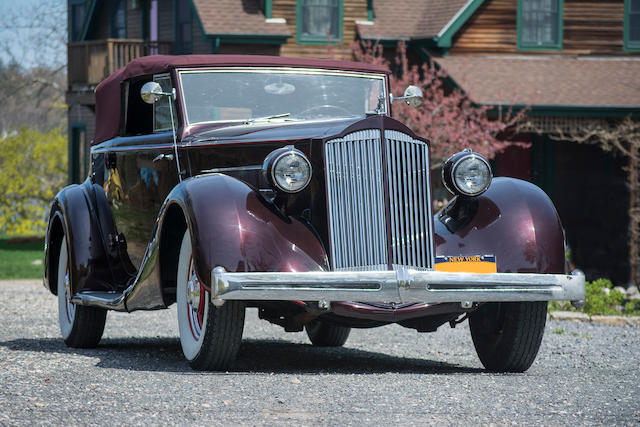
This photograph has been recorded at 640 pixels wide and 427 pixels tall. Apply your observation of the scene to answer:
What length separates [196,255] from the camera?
259 inches

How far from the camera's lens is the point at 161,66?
27.2ft

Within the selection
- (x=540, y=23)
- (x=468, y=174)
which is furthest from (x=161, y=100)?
(x=540, y=23)

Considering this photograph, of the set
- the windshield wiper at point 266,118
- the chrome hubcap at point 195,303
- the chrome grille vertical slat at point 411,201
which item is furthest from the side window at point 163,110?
the chrome grille vertical slat at point 411,201

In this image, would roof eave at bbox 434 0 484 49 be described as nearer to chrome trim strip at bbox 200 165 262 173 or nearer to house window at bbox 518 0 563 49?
house window at bbox 518 0 563 49

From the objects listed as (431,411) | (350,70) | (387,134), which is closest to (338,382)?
(431,411)

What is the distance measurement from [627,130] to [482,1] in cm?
406

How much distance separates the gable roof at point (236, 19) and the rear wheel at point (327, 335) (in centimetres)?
1210

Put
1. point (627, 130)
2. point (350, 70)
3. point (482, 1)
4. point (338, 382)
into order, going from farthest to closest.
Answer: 1. point (482, 1)
2. point (627, 130)
3. point (350, 70)
4. point (338, 382)

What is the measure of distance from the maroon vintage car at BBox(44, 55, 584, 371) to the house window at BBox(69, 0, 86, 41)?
22163 mm

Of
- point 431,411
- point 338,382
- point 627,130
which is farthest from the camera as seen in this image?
point 627,130

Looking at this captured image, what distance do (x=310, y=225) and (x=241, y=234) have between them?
51cm

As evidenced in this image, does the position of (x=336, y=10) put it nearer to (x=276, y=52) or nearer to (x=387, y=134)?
(x=276, y=52)

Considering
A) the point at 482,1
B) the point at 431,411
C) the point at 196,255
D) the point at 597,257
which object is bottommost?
the point at 597,257

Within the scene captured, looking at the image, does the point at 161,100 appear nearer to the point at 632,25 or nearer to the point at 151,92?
the point at 151,92
